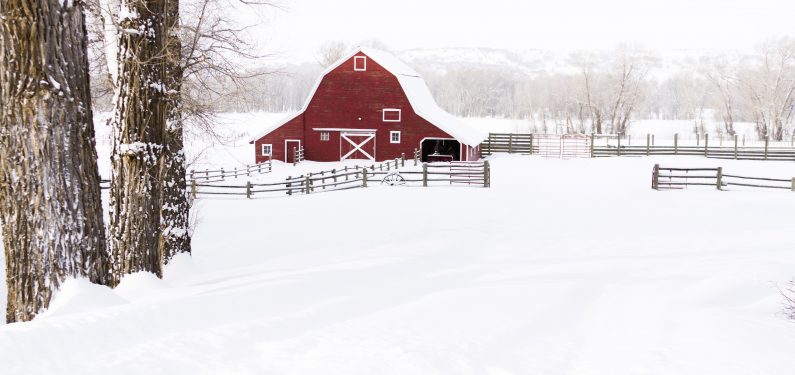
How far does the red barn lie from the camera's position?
38312mm

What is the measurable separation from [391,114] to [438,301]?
105 feet

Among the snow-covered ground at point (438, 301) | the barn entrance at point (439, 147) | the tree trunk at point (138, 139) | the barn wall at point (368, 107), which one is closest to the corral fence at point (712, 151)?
the barn entrance at point (439, 147)

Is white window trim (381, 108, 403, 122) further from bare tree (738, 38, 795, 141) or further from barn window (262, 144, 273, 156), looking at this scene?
bare tree (738, 38, 795, 141)

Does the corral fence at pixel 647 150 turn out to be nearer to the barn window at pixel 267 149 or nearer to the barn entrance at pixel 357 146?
the barn entrance at pixel 357 146

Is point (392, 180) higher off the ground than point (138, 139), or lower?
lower

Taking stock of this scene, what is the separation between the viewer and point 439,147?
134 feet

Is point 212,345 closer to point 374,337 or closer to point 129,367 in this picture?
point 129,367

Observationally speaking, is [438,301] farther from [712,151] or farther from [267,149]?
[712,151]

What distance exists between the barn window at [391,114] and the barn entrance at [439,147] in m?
2.08

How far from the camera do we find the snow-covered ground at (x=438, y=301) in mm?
4613

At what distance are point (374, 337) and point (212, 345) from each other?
128cm

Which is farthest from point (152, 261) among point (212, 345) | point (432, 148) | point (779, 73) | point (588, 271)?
point (779, 73)

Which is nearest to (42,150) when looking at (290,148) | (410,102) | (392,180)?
(392,180)

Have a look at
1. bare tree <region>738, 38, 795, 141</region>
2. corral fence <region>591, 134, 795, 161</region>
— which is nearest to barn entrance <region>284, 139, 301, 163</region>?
corral fence <region>591, 134, 795, 161</region>
